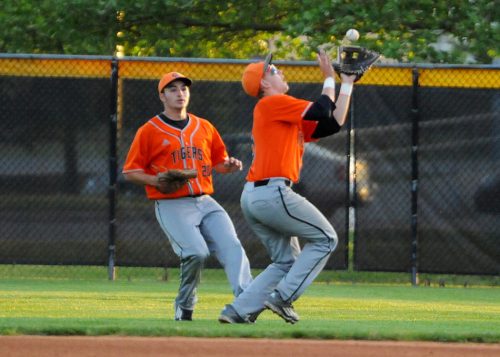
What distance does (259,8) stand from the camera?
17.2 metres

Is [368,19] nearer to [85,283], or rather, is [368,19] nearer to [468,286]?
[468,286]

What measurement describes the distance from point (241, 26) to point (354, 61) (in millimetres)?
8481

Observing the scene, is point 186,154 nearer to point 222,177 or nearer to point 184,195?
point 184,195

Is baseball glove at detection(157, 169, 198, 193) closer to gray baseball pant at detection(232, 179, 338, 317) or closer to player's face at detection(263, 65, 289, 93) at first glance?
gray baseball pant at detection(232, 179, 338, 317)

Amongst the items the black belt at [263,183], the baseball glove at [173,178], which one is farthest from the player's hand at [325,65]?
the baseball glove at [173,178]

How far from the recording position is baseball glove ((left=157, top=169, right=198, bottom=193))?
904 centimetres

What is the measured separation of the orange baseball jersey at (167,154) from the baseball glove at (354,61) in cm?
118

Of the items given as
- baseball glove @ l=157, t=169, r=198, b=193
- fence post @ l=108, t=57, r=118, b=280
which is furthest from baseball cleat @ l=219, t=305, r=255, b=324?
fence post @ l=108, t=57, r=118, b=280

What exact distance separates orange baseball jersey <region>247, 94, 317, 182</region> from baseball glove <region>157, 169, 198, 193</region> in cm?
52

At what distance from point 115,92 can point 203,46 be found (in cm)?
392

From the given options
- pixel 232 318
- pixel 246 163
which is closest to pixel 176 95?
pixel 232 318

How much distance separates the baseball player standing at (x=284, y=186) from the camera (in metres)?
8.61

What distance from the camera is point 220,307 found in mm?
11078

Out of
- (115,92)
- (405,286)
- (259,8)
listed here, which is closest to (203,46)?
(259,8)
